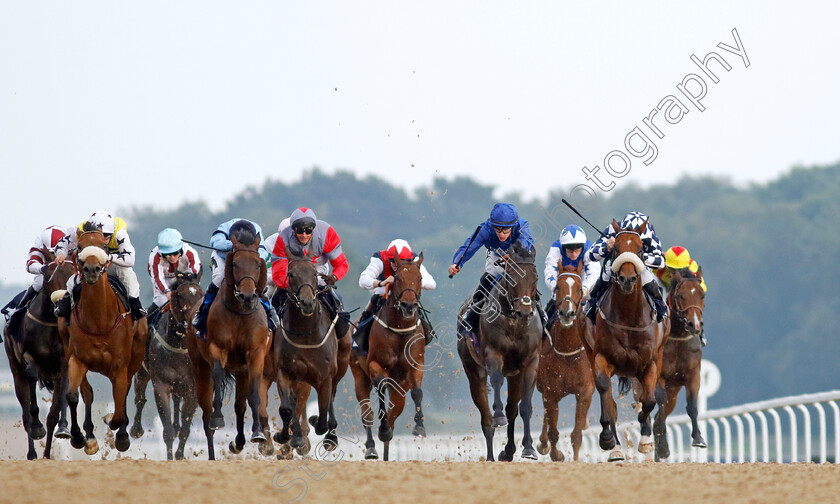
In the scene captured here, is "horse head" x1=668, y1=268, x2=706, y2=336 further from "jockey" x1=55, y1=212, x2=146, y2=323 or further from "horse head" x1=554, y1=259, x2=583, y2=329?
"jockey" x1=55, y1=212, x2=146, y2=323

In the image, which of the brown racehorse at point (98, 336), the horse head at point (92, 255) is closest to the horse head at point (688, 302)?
the brown racehorse at point (98, 336)

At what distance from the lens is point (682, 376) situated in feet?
44.9

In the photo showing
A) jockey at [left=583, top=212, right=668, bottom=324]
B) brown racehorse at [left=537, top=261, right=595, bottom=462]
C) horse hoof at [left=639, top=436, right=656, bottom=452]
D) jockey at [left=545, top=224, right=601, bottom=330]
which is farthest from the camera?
brown racehorse at [left=537, top=261, right=595, bottom=462]

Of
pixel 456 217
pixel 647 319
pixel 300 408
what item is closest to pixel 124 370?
pixel 300 408

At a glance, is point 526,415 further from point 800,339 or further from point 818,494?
point 800,339

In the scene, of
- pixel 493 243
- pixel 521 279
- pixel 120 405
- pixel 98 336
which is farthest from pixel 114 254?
pixel 521 279

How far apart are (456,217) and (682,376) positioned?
1346 inches

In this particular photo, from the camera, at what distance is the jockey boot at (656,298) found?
12.0 meters

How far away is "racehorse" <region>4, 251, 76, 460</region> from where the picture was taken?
39.8 feet

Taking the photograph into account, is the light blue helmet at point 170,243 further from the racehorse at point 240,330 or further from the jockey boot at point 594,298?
the jockey boot at point 594,298

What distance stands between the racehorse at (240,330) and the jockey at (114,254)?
0.77 meters

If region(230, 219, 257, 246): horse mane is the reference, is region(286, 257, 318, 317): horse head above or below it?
below

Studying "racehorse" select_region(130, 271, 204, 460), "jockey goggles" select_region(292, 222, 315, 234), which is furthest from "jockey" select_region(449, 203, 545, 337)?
"racehorse" select_region(130, 271, 204, 460)

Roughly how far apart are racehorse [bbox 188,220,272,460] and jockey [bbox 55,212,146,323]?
2.53ft
